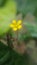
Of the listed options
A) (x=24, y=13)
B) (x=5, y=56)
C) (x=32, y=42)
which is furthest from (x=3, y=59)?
(x=24, y=13)

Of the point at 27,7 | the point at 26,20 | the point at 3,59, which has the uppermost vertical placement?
the point at 27,7

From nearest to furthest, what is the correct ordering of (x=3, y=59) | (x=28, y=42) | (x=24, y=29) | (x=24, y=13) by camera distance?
1. (x=3, y=59)
2. (x=24, y=29)
3. (x=28, y=42)
4. (x=24, y=13)

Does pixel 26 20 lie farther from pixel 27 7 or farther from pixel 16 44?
pixel 27 7

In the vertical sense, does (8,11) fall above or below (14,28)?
above

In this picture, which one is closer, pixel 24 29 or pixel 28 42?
pixel 24 29

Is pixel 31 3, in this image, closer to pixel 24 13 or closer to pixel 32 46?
pixel 24 13

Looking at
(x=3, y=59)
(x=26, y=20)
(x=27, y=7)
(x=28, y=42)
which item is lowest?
(x=3, y=59)

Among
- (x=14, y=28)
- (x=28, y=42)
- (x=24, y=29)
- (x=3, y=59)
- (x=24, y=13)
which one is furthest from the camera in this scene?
(x=24, y=13)

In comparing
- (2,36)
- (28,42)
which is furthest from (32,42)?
(2,36)

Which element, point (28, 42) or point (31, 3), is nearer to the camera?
point (28, 42)
